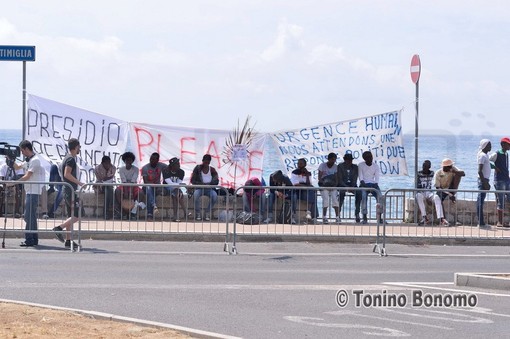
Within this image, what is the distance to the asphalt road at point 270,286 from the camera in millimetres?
10383

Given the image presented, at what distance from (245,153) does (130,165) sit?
2762 millimetres

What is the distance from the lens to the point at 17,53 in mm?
20375

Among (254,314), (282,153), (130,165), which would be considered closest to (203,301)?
(254,314)

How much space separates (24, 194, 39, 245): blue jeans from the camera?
56.2 ft

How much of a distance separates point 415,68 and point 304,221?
195 inches

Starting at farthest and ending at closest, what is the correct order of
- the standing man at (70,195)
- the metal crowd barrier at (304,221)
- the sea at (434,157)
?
1. the sea at (434,157)
2. the metal crowd barrier at (304,221)
3. the standing man at (70,195)

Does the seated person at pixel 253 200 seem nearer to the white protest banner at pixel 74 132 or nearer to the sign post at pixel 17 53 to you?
the white protest banner at pixel 74 132

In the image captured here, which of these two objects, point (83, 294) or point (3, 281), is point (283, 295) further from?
point (3, 281)

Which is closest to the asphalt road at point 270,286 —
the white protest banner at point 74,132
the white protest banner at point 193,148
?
the white protest banner at point 74,132

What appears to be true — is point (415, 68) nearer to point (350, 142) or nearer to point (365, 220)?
point (350, 142)

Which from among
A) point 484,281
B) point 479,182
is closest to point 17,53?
point 479,182

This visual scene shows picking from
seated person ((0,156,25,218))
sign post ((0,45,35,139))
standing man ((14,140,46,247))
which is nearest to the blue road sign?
sign post ((0,45,35,139))

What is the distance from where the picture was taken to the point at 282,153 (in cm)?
2338

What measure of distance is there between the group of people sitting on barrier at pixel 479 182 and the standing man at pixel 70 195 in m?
5.83
